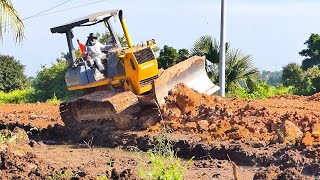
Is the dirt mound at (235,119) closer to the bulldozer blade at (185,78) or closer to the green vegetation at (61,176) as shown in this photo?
the bulldozer blade at (185,78)

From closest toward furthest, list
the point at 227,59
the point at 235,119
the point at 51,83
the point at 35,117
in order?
the point at 235,119 < the point at 35,117 < the point at 227,59 < the point at 51,83

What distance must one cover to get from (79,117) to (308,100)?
6.36 m

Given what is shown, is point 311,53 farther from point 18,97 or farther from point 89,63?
point 89,63

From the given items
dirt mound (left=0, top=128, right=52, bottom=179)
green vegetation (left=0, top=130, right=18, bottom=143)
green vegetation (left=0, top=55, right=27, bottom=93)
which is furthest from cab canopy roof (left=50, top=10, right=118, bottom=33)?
green vegetation (left=0, top=55, right=27, bottom=93)

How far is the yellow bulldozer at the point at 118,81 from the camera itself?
1440cm

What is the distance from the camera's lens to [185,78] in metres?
15.2

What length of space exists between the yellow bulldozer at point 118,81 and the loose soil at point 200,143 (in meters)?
0.31

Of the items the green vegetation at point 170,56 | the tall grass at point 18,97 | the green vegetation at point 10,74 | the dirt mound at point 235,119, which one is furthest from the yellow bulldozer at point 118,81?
the green vegetation at point 10,74

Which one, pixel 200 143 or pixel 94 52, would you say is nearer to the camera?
pixel 200 143

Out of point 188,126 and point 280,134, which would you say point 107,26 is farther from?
point 280,134

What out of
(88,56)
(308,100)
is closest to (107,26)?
(88,56)

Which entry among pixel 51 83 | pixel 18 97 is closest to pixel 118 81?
pixel 18 97

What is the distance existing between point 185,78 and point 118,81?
5.27 ft

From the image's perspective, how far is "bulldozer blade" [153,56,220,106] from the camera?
1425 centimetres
